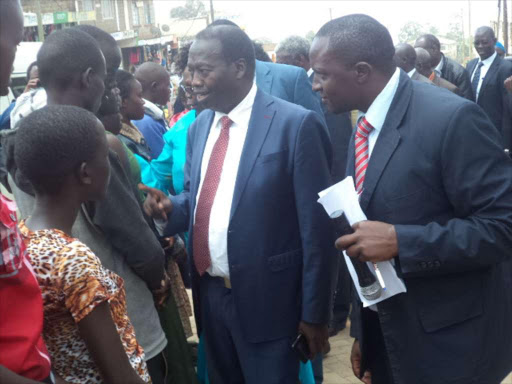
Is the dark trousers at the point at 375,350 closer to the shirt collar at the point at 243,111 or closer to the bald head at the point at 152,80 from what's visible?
the shirt collar at the point at 243,111

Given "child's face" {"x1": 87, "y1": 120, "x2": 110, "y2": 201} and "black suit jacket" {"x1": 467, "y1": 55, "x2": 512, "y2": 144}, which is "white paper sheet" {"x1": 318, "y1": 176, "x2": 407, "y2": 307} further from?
"black suit jacket" {"x1": 467, "y1": 55, "x2": 512, "y2": 144}

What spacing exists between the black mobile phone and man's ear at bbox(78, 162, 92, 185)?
1.36 m

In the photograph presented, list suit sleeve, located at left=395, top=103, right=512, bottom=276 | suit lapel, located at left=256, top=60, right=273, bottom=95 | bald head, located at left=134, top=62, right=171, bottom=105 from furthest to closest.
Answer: bald head, located at left=134, top=62, right=171, bottom=105 → suit lapel, located at left=256, top=60, right=273, bottom=95 → suit sleeve, located at left=395, top=103, right=512, bottom=276

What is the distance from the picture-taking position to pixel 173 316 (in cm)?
325

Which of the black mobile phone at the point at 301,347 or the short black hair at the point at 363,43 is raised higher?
the short black hair at the point at 363,43

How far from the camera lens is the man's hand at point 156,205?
124 inches

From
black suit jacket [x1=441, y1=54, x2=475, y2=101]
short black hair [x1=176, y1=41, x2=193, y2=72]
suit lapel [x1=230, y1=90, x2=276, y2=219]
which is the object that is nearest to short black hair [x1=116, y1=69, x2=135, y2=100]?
short black hair [x1=176, y1=41, x2=193, y2=72]

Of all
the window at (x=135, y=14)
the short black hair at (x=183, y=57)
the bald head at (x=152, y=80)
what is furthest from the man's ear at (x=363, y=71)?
the window at (x=135, y=14)

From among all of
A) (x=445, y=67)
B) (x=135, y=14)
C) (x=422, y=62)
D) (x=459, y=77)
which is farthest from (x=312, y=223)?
(x=135, y=14)

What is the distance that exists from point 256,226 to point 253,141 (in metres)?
0.41

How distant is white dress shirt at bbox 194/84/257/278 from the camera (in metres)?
3.04

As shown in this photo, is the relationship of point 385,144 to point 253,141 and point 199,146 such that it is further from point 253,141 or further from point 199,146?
point 199,146

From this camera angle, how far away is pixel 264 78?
488 cm

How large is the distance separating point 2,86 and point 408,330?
1.66 metres
